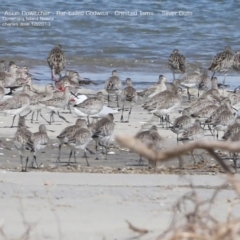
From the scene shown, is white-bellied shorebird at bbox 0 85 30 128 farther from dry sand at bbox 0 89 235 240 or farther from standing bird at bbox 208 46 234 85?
standing bird at bbox 208 46 234 85

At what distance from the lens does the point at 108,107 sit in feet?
46.9

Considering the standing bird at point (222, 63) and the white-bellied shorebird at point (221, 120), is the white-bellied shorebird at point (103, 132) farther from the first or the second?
the standing bird at point (222, 63)

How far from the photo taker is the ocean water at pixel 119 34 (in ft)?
68.5

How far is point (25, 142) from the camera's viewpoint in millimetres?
9688

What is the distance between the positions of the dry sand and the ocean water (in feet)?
26.2

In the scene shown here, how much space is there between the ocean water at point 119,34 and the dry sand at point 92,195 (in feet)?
26.2

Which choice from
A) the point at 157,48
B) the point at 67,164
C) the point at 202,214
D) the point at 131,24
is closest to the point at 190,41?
the point at 157,48

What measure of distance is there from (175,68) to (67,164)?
30.3 ft

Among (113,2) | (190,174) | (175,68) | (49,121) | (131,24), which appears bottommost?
(190,174)

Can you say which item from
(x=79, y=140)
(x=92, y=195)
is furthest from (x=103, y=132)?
(x=92, y=195)

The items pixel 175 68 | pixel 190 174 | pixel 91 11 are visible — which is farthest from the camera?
pixel 91 11

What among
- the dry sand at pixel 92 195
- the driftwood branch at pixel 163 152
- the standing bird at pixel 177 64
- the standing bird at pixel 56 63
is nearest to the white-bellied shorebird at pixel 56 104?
the dry sand at pixel 92 195

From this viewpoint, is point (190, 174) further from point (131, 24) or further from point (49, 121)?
point (131, 24)

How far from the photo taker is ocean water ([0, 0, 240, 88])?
68.5 feet
